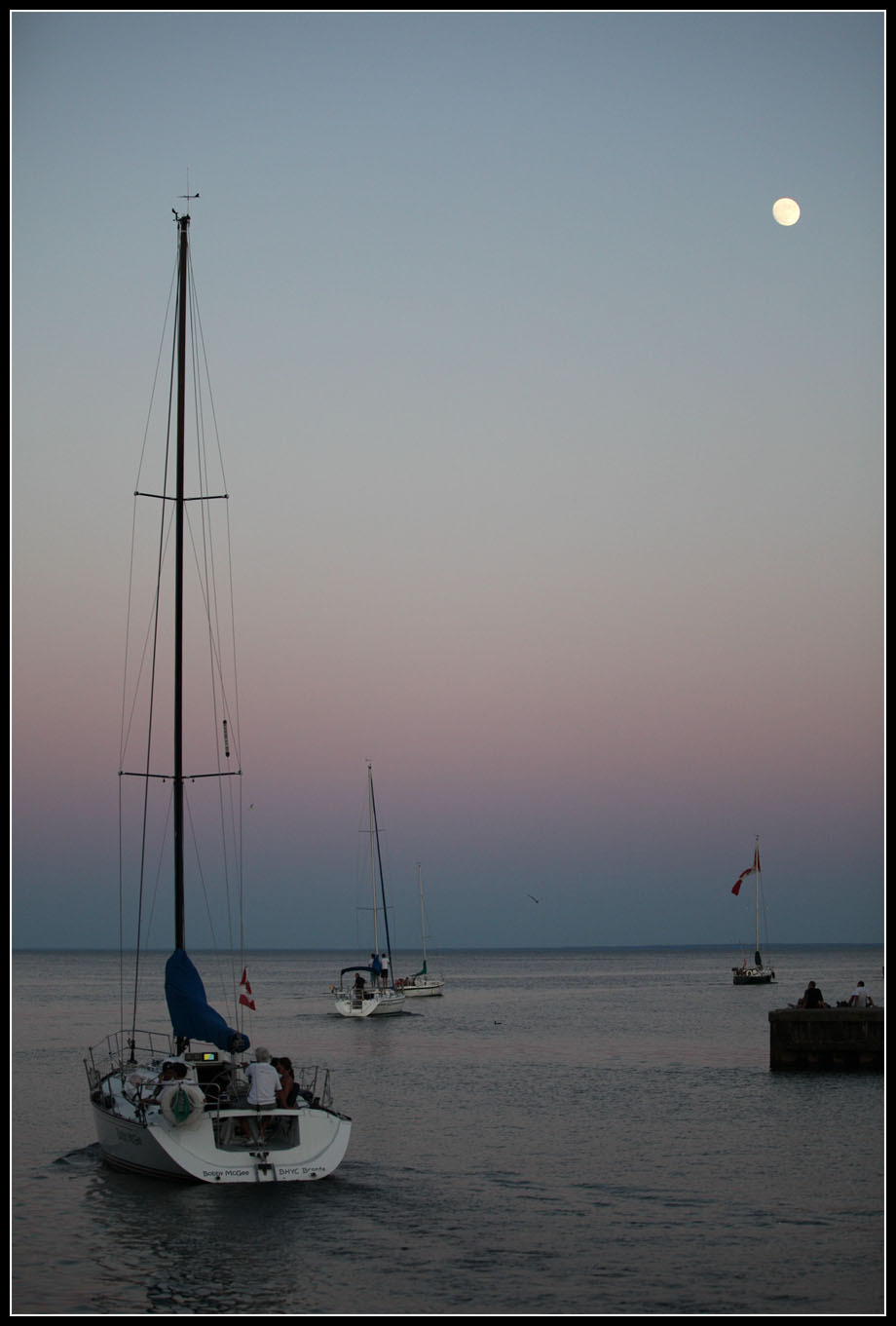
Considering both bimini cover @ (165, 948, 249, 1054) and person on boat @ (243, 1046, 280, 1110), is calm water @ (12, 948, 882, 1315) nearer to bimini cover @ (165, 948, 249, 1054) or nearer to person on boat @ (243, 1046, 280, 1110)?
person on boat @ (243, 1046, 280, 1110)

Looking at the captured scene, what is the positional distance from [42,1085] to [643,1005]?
2408 inches

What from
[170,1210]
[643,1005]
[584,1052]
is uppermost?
[170,1210]

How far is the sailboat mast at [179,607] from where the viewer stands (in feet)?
84.3

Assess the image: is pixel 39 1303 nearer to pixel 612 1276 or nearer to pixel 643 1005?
pixel 612 1276

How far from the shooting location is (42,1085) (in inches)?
1734

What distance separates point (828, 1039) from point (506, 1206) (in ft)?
72.5

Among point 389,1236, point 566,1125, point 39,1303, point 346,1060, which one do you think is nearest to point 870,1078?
point 566,1125

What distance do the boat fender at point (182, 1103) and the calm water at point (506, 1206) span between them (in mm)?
1752

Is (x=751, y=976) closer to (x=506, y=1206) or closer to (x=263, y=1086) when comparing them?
(x=506, y=1206)

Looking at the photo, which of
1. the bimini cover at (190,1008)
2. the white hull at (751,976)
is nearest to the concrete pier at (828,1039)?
the bimini cover at (190,1008)

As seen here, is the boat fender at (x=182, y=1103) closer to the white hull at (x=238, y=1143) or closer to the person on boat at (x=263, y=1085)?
the white hull at (x=238, y=1143)

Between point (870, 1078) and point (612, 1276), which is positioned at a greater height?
point (612, 1276)

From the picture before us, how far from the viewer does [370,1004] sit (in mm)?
79312

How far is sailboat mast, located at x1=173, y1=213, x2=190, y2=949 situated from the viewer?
1011 inches
